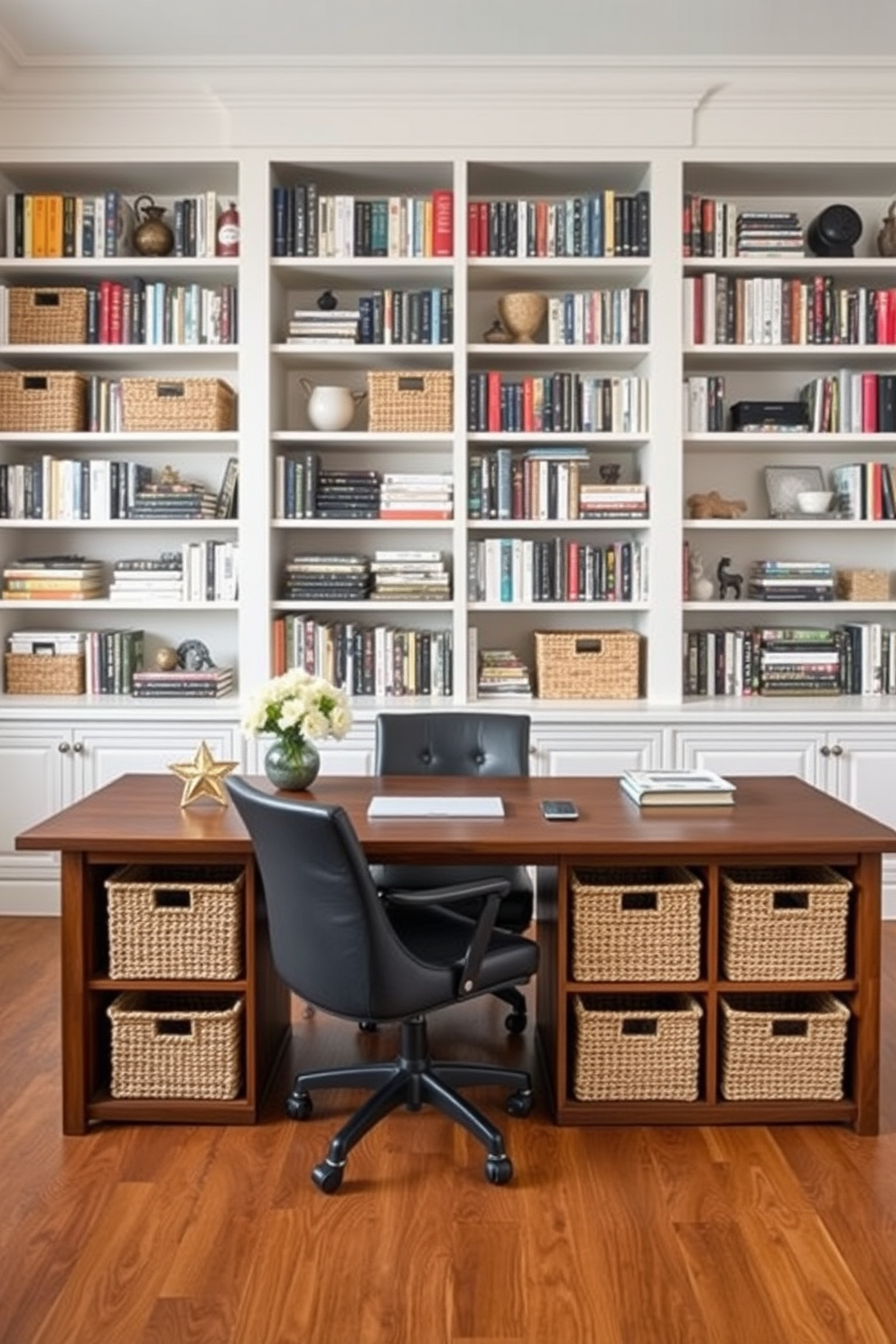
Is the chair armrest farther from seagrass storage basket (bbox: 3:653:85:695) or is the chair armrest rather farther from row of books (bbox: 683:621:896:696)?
seagrass storage basket (bbox: 3:653:85:695)

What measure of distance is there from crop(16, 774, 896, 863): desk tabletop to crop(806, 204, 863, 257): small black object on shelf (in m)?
2.41

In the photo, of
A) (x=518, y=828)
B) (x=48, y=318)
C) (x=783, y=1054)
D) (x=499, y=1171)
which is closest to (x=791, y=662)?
(x=783, y=1054)

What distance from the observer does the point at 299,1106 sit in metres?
2.76

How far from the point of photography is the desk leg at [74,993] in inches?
106

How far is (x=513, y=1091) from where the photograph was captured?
111 inches

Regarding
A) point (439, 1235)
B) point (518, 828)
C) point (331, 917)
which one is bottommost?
point (439, 1235)

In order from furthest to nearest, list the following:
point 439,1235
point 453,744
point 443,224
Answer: point 443,224 → point 453,744 → point 439,1235

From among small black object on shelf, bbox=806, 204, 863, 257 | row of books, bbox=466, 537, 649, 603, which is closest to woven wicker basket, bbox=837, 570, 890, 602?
row of books, bbox=466, 537, 649, 603

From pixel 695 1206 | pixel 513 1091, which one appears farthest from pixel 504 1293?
pixel 513 1091

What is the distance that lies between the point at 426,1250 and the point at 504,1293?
189 mm

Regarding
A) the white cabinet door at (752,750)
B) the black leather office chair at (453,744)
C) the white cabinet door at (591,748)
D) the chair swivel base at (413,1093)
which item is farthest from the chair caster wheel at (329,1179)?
the white cabinet door at (752,750)

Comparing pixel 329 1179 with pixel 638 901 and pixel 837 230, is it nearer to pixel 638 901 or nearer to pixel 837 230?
pixel 638 901

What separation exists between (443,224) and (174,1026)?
3.02 meters

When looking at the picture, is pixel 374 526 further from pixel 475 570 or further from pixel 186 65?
pixel 186 65
